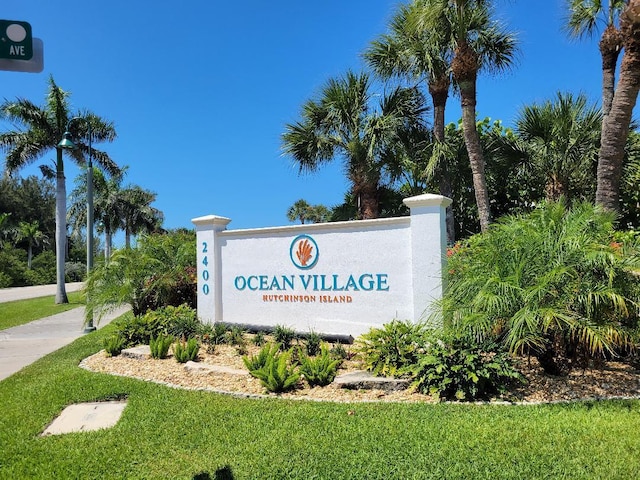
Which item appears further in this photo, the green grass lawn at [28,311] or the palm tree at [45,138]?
the palm tree at [45,138]

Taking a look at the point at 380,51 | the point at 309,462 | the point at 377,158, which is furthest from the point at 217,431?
the point at 380,51

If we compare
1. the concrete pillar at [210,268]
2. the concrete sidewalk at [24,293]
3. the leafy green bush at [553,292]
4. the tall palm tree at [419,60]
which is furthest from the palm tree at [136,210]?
the leafy green bush at [553,292]

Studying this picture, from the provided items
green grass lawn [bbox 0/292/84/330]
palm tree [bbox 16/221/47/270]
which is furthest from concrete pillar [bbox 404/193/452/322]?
palm tree [bbox 16/221/47/270]

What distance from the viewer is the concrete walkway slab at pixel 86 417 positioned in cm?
426

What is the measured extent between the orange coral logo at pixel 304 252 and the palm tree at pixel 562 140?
8.64 m

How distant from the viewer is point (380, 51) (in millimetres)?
13039

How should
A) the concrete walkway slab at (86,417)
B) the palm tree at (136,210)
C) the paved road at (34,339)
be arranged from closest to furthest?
the concrete walkway slab at (86,417) < the paved road at (34,339) < the palm tree at (136,210)

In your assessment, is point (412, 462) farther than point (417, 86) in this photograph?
No

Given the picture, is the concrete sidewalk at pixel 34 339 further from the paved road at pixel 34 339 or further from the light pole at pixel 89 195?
the light pole at pixel 89 195

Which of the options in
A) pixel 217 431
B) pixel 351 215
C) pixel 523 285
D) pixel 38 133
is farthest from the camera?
pixel 38 133

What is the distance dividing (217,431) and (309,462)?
3.41 ft

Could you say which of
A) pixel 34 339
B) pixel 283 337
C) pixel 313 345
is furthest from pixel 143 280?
pixel 313 345

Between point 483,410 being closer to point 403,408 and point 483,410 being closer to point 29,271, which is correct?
point 403,408

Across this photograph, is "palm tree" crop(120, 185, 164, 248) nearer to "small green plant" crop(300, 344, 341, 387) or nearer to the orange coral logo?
the orange coral logo
